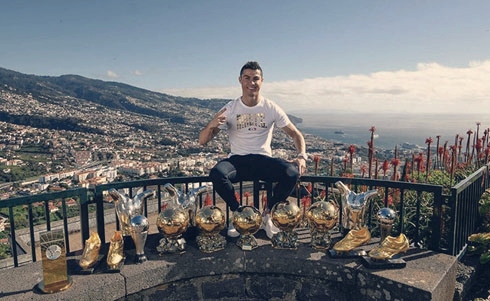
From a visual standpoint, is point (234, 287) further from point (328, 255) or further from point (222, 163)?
point (222, 163)

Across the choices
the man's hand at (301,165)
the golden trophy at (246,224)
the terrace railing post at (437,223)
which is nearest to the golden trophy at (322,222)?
the man's hand at (301,165)

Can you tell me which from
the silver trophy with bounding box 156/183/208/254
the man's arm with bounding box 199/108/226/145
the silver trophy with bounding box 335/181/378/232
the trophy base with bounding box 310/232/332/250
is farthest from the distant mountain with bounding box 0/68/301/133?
the silver trophy with bounding box 335/181/378/232

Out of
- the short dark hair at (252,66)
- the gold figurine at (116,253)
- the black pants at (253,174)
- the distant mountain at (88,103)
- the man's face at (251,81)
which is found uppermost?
the distant mountain at (88,103)

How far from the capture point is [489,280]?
12.6 ft

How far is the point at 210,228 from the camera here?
3.52 m

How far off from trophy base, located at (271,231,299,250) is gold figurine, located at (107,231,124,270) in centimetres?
159

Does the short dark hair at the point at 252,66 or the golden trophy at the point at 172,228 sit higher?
the short dark hair at the point at 252,66

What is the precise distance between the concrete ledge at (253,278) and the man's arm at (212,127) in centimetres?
129

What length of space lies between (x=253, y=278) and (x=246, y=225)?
21.4 inches

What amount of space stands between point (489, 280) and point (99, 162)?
199ft

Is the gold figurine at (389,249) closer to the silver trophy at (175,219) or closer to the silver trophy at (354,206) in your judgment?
the silver trophy at (354,206)

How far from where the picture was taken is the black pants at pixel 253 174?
Result: 3779 mm

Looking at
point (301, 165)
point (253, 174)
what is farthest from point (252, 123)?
point (301, 165)

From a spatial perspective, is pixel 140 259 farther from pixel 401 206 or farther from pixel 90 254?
pixel 401 206
